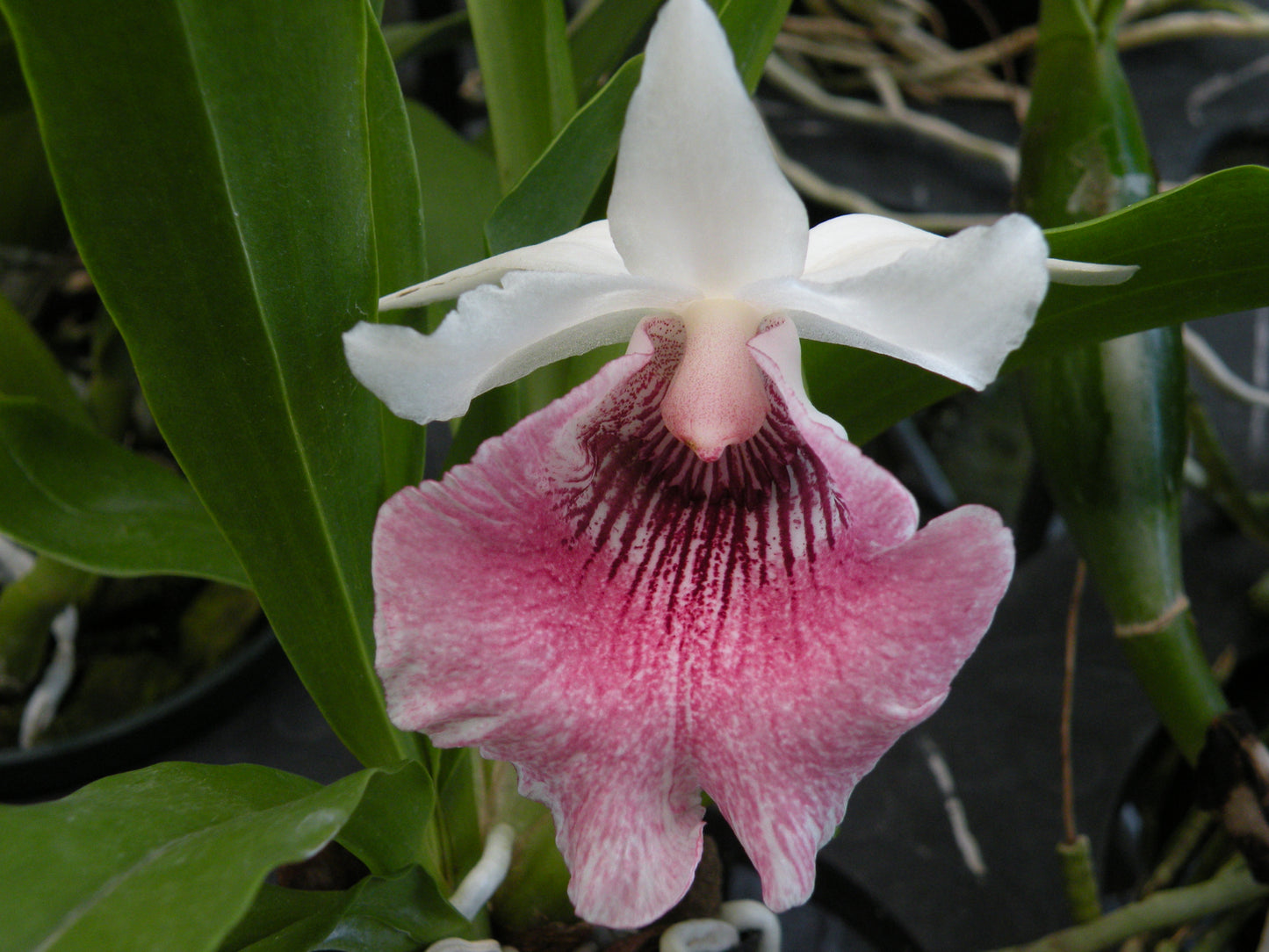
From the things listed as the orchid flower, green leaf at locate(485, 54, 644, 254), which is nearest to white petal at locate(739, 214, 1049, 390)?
the orchid flower

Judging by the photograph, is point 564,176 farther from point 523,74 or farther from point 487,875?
point 487,875

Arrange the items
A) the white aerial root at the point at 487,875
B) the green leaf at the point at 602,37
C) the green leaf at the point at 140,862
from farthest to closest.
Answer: the green leaf at the point at 602,37 < the white aerial root at the point at 487,875 < the green leaf at the point at 140,862

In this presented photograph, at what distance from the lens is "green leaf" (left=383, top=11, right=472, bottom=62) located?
2.85 ft

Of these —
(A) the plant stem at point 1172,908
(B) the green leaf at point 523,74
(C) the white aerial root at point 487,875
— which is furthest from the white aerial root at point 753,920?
(B) the green leaf at point 523,74

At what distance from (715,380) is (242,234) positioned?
0.63 ft

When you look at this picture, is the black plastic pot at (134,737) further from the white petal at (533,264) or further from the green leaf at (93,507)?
the white petal at (533,264)

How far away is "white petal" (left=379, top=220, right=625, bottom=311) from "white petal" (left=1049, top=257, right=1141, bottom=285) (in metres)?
0.17

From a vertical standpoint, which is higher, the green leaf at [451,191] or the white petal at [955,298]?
the white petal at [955,298]

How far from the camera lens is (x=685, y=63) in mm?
351

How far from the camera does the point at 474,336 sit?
1.19 feet

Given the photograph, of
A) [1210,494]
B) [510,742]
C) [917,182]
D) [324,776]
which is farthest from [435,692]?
[917,182]

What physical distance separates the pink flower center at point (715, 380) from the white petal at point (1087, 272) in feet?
0.39

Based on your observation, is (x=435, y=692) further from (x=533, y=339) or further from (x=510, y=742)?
(x=533, y=339)

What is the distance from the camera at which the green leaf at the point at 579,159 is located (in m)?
0.49
